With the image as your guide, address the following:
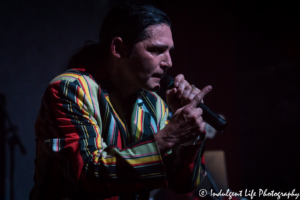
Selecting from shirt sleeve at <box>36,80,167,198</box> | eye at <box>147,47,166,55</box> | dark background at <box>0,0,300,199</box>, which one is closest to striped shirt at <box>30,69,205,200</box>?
shirt sleeve at <box>36,80,167,198</box>

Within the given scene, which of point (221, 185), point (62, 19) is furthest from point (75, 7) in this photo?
Answer: point (221, 185)

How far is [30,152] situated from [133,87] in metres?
0.94

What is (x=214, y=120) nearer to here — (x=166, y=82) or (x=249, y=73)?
(x=166, y=82)

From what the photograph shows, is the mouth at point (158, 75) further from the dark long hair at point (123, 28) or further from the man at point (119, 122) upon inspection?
the dark long hair at point (123, 28)

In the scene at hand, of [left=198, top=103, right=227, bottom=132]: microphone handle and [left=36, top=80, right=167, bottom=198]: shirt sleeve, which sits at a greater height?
[left=198, top=103, right=227, bottom=132]: microphone handle

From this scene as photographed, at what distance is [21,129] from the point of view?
1438mm

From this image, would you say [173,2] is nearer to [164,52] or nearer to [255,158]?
[164,52]

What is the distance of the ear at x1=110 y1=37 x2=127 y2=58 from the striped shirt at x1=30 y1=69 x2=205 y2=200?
185 millimetres

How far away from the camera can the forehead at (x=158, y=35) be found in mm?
1070

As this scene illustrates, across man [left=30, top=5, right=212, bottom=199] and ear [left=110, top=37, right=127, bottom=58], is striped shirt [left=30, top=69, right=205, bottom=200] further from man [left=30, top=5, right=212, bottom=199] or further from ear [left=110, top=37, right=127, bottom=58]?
ear [left=110, top=37, right=127, bottom=58]

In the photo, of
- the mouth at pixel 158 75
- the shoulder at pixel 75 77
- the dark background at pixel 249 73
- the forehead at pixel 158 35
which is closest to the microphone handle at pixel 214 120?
the mouth at pixel 158 75

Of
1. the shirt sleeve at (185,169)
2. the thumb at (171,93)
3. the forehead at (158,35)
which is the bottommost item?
the shirt sleeve at (185,169)

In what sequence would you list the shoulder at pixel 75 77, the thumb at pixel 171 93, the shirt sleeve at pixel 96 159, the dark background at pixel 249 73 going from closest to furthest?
the shirt sleeve at pixel 96 159
the shoulder at pixel 75 77
the thumb at pixel 171 93
the dark background at pixel 249 73

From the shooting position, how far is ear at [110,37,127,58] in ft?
3.63
